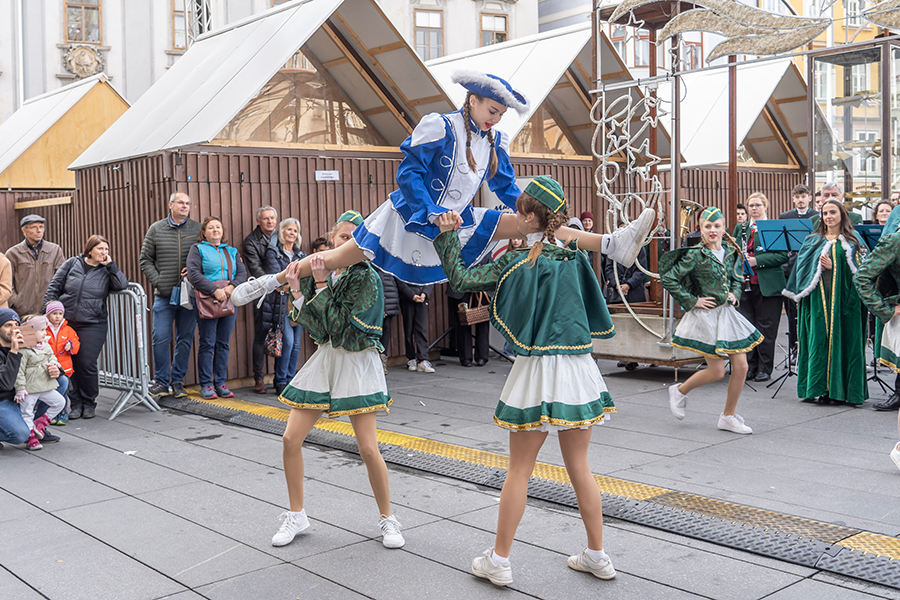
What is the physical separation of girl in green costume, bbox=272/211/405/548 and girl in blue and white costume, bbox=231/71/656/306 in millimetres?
249

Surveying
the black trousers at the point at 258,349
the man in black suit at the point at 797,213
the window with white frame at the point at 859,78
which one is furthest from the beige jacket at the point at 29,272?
the window with white frame at the point at 859,78

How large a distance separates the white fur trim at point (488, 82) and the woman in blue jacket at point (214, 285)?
498 centimetres

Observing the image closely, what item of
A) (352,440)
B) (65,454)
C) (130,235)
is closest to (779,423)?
(352,440)

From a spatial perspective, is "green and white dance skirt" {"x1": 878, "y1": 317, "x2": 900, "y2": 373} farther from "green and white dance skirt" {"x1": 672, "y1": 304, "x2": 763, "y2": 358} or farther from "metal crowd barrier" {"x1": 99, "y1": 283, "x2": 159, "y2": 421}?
"metal crowd barrier" {"x1": 99, "y1": 283, "x2": 159, "y2": 421}

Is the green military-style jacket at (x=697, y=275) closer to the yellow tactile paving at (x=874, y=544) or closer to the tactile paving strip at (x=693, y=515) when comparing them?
the tactile paving strip at (x=693, y=515)

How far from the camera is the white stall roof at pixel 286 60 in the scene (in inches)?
398

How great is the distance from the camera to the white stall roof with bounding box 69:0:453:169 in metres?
10.1

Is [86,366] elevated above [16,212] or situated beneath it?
situated beneath

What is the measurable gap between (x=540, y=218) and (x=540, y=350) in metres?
0.60

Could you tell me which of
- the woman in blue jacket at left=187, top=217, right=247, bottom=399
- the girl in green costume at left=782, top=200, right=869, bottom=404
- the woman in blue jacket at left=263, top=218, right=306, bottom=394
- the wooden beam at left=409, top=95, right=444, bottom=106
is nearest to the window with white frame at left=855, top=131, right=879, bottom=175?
the girl in green costume at left=782, top=200, right=869, bottom=404

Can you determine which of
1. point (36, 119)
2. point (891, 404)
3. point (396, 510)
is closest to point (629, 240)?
point (396, 510)

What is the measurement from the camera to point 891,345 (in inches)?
246

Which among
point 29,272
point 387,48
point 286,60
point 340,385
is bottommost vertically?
point 340,385

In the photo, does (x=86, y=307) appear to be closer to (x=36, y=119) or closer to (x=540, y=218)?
(x=540, y=218)
